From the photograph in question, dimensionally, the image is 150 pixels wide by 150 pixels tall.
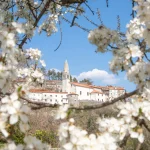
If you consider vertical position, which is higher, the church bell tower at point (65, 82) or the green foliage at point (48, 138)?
the church bell tower at point (65, 82)

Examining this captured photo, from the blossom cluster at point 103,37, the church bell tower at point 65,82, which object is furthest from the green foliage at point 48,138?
the church bell tower at point 65,82

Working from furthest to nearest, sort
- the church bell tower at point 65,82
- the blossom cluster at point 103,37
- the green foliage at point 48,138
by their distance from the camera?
the church bell tower at point 65,82 → the green foliage at point 48,138 → the blossom cluster at point 103,37

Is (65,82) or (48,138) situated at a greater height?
(65,82)

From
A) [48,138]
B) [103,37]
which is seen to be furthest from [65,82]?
[103,37]

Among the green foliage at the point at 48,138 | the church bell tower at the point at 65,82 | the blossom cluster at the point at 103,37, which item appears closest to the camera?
the blossom cluster at the point at 103,37

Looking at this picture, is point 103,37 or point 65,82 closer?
point 103,37

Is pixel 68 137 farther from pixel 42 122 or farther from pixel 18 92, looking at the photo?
pixel 42 122

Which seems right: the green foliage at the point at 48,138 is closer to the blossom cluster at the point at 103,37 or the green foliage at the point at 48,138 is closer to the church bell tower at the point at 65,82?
the blossom cluster at the point at 103,37

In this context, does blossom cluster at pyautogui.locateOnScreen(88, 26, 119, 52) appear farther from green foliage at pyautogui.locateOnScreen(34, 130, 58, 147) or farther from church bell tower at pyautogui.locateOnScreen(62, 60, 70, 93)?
church bell tower at pyautogui.locateOnScreen(62, 60, 70, 93)

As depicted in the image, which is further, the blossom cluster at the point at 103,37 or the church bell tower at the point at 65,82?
the church bell tower at the point at 65,82

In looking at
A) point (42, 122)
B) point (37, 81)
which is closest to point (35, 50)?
point (37, 81)

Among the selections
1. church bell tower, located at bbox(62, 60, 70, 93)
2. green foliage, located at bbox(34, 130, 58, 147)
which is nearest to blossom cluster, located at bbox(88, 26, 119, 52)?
green foliage, located at bbox(34, 130, 58, 147)

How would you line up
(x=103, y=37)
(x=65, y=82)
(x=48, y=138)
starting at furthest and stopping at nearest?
(x=65, y=82)
(x=48, y=138)
(x=103, y=37)

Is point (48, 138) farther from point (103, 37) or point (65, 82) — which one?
point (65, 82)
